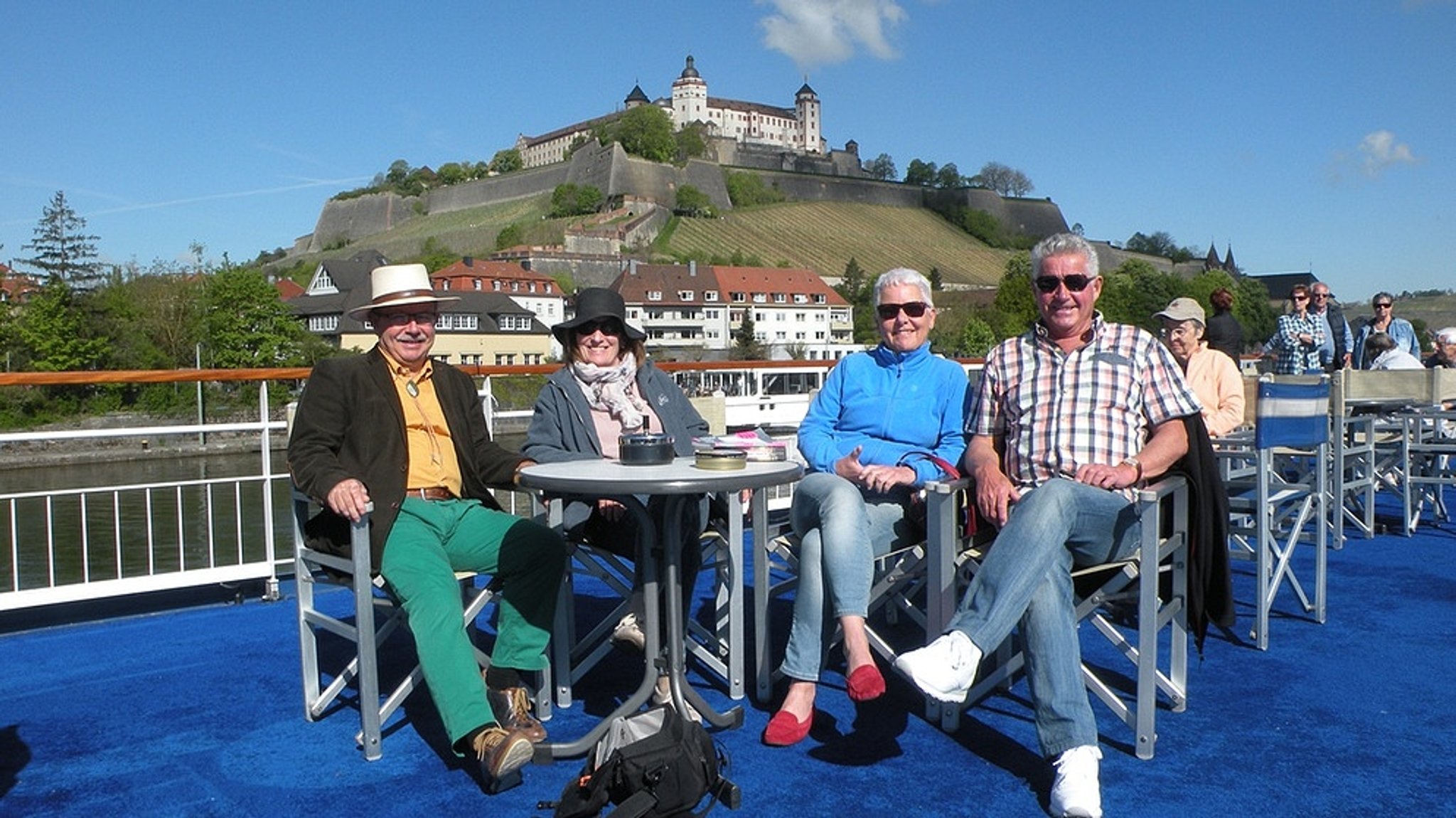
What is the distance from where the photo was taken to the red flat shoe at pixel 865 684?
7.68 feet

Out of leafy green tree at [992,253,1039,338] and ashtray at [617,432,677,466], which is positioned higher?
leafy green tree at [992,253,1039,338]

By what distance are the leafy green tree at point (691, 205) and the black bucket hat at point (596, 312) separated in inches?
3113

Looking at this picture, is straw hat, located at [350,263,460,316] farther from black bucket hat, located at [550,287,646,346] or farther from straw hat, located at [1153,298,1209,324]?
straw hat, located at [1153,298,1209,324]

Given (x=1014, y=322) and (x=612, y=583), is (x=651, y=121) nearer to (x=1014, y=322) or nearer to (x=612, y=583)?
(x=1014, y=322)

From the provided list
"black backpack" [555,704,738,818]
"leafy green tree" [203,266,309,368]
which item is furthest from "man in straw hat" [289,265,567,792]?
"leafy green tree" [203,266,309,368]

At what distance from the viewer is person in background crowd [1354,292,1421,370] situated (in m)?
6.86

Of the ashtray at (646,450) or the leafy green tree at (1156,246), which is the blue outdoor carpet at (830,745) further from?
the leafy green tree at (1156,246)

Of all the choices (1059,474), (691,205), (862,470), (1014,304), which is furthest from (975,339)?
(1059,474)

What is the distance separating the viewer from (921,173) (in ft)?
325

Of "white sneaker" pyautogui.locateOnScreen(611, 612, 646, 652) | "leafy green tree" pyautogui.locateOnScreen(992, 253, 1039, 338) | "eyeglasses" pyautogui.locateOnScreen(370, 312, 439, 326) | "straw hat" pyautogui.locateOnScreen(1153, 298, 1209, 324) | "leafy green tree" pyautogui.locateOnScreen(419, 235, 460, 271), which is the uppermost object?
"leafy green tree" pyautogui.locateOnScreen(419, 235, 460, 271)

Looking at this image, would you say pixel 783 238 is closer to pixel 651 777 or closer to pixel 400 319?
pixel 400 319

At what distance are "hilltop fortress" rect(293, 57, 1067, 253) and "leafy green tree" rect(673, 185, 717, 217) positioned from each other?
31.6 inches

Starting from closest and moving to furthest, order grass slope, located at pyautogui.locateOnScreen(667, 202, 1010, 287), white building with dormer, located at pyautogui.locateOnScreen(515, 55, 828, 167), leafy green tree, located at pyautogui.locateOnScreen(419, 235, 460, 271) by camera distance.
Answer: leafy green tree, located at pyautogui.locateOnScreen(419, 235, 460, 271), grass slope, located at pyautogui.locateOnScreen(667, 202, 1010, 287), white building with dormer, located at pyautogui.locateOnScreen(515, 55, 828, 167)

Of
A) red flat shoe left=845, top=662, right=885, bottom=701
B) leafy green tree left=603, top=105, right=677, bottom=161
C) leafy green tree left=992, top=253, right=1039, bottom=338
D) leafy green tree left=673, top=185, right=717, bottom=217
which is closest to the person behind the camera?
red flat shoe left=845, top=662, right=885, bottom=701
